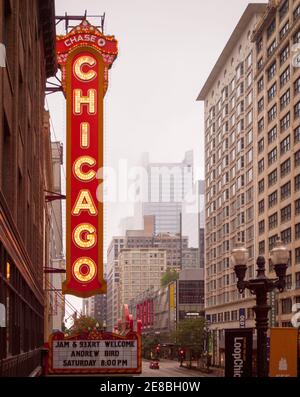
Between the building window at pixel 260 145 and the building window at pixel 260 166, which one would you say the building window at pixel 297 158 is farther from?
the building window at pixel 260 145

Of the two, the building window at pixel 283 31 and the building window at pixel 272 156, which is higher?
the building window at pixel 283 31

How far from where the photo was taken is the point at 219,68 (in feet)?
468

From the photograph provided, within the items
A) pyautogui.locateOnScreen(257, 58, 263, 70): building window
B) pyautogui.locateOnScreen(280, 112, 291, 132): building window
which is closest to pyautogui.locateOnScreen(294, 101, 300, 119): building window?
pyautogui.locateOnScreen(280, 112, 291, 132): building window

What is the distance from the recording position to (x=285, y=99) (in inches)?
4008

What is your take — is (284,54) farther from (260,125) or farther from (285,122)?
(260,125)

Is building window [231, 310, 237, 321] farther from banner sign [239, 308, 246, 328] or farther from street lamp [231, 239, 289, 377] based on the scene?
street lamp [231, 239, 289, 377]

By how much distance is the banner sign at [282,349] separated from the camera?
778 inches

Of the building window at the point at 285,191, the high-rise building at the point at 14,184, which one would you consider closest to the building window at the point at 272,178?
the building window at the point at 285,191

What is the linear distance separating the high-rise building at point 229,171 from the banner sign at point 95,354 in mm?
88819

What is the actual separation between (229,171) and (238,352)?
116917mm

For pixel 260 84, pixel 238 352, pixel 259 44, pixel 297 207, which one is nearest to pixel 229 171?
pixel 260 84

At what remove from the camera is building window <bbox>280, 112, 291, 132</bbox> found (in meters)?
100
